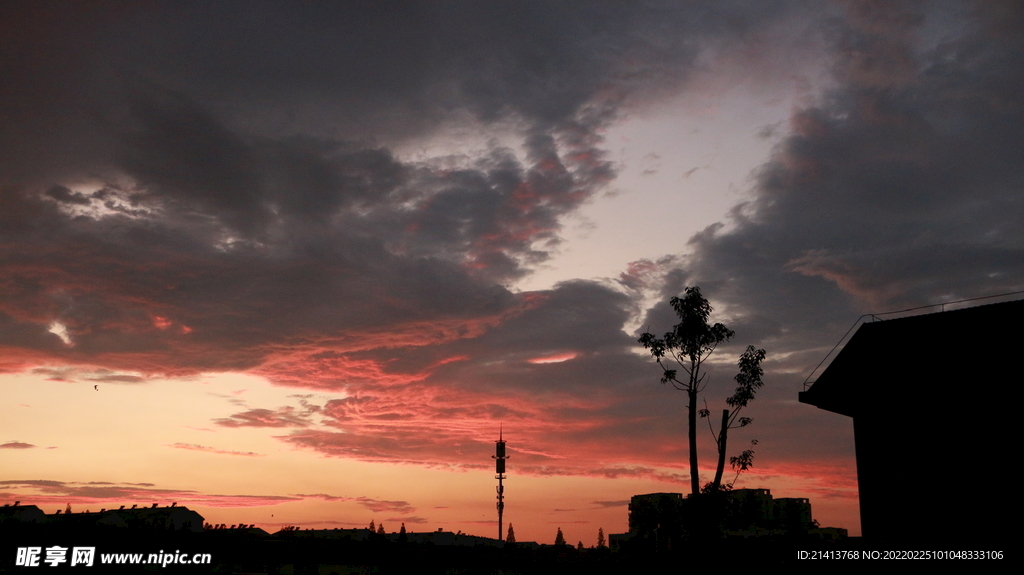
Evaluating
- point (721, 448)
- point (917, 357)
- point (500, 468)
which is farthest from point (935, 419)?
point (500, 468)

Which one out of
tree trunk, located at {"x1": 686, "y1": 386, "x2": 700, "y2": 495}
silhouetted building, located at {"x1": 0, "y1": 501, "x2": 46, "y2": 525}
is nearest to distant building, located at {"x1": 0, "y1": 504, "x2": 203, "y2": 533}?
silhouetted building, located at {"x1": 0, "y1": 501, "x2": 46, "y2": 525}

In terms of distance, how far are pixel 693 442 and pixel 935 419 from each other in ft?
47.0

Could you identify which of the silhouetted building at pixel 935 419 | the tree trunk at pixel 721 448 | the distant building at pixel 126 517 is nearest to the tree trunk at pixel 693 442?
the tree trunk at pixel 721 448

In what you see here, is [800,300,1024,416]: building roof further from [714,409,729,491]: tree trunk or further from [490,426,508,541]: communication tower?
[490,426,508,541]: communication tower

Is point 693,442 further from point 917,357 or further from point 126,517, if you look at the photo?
point 126,517

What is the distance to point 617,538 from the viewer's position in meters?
187

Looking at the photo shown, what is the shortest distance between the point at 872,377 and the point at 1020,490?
30.5 ft

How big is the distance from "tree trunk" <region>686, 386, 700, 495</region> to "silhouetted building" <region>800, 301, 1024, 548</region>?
9.28m

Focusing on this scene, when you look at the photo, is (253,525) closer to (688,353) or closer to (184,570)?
(184,570)

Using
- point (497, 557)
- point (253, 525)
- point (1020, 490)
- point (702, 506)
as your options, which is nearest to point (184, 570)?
point (497, 557)

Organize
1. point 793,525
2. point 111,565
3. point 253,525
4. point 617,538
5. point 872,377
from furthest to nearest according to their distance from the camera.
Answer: point 617,538 → point 793,525 → point 253,525 → point 872,377 → point 111,565

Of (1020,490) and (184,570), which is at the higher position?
(1020,490)

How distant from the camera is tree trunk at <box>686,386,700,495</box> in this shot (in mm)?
46969

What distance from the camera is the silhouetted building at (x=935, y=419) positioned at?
3725cm
